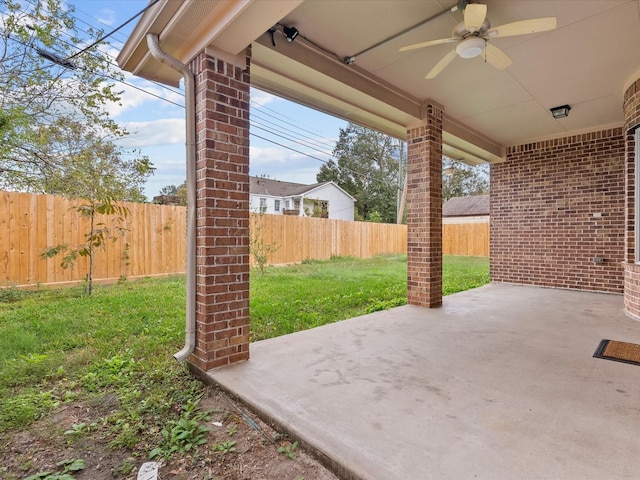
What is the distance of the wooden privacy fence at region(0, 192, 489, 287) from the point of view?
17.2ft

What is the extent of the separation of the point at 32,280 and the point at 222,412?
17.2 feet

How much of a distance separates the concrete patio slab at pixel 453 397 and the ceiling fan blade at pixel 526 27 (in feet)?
8.35

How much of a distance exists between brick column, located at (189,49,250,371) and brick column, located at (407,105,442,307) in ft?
9.49

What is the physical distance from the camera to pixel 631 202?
438 cm

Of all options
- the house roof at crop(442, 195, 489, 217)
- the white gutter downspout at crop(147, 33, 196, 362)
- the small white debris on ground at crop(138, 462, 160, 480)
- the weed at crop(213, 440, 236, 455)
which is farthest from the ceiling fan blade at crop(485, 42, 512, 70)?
the house roof at crop(442, 195, 489, 217)

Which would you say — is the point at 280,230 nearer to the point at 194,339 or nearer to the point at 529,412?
the point at 194,339

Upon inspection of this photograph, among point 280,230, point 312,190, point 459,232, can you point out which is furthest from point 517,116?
point 312,190

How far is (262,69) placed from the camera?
341 centimetres

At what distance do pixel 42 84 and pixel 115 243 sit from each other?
138 inches

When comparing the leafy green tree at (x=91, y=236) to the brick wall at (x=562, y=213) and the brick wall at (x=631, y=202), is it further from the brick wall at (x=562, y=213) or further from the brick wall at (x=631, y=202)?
the brick wall at (x=562, y=213)

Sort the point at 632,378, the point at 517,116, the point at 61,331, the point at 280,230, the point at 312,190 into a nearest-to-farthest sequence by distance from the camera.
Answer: the point at 632,378 → the point at 61,331 → the point at 517,116 → the point at 280,230 → the point at 312,190

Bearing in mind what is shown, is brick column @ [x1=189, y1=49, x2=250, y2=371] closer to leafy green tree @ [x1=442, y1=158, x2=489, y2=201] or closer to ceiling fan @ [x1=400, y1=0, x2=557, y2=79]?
ceiling fan @ [x1=400, y1=0, x2=557, y2=79]

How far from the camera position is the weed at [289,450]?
1717mm

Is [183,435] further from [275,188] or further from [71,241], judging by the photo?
[275,188]
